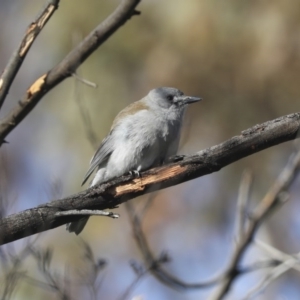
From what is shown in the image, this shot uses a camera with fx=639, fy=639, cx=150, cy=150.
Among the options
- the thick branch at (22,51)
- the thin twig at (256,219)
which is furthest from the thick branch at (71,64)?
the thin twig at (256,219)

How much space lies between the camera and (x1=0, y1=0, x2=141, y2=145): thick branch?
4.48 meters

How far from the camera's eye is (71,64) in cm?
459

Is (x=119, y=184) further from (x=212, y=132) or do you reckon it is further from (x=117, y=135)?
(x=212, y=132)

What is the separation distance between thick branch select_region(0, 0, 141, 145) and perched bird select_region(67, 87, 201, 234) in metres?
1.02

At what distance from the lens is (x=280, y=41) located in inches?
361

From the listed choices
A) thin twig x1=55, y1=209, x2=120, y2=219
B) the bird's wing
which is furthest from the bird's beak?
thin twig x1=55, y1=209, x2=120, y2=219

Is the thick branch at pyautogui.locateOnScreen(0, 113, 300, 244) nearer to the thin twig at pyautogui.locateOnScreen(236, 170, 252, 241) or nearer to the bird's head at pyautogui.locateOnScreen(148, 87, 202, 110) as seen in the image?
the thin twig at pyautogui.locateOnScreen(236, 170, 252, 241)

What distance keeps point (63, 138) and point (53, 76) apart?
4637 millimetres

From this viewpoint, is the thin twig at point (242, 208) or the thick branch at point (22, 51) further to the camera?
the thick branch at point (22, 51)

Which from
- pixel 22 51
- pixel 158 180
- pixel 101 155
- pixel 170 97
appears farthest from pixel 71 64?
pixel 170 97

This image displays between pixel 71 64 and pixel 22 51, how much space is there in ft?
1.26

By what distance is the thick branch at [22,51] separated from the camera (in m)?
4.53

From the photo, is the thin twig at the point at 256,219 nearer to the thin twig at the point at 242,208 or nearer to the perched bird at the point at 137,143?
the thin twig at the point at 242,208

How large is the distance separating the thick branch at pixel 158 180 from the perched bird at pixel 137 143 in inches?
36.4
